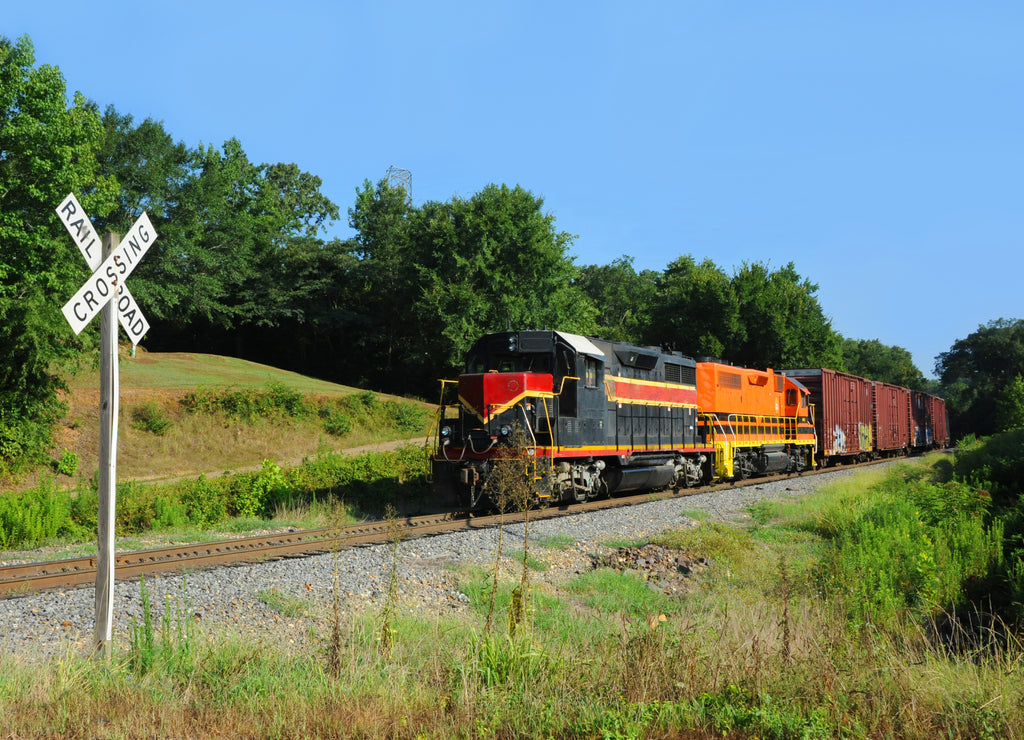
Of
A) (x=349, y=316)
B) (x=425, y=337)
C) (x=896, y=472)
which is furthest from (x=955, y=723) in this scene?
(x=349, y=316)

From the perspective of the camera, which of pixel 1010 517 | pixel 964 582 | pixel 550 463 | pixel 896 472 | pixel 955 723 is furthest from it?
pixel 896 472

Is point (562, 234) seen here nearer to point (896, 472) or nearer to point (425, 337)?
point (425, 337)

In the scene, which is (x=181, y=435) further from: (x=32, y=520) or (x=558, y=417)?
(x=558, y=417)

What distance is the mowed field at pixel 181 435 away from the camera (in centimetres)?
2616

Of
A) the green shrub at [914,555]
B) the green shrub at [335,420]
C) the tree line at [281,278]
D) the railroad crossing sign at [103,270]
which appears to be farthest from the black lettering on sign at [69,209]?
the green shrub at [335,420]

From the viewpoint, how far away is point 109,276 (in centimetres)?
532

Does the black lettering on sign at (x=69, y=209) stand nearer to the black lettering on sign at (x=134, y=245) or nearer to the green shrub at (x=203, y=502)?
the black lettering on sign at (x=134, y=245)

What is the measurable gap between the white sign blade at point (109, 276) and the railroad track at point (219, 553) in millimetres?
3086

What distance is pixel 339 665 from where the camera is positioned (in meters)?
5.07

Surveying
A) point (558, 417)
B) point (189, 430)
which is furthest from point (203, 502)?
point (189, 430)

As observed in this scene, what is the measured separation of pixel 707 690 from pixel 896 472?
20.2m

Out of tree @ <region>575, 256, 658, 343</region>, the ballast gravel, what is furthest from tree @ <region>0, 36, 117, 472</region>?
tree @ <region>575, 256, 658, 343</region>

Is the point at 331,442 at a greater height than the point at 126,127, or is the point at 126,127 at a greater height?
the point at 126,127

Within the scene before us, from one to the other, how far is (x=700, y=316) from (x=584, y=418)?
3525 centimetres
